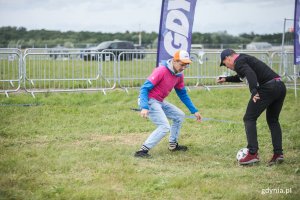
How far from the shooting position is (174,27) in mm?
9469

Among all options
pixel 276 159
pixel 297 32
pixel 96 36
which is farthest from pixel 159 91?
pixel 96 36

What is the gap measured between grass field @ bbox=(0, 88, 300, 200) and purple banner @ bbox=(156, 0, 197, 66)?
5.93ft

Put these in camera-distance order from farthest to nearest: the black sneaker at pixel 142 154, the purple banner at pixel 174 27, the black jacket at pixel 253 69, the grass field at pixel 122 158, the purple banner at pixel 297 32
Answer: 1. the purple banner at pixel 297 32
2. the purple banner at pixel 174 27
3. the black sneaker at pixel 142 154
4. the black jacket at pixel 253 69
5. the grass field at pixel 122 158

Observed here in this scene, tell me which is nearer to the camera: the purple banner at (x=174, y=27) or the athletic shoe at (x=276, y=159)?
the athletic shoe at (x=276, y=159)

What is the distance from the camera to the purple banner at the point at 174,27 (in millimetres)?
9352

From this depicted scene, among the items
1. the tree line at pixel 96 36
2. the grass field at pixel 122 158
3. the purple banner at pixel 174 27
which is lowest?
the grass field at pixel 122 158

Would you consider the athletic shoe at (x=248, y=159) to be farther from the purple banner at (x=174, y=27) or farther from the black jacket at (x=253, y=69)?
the purple banner at (x=174, y=27)

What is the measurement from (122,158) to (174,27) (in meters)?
3.40

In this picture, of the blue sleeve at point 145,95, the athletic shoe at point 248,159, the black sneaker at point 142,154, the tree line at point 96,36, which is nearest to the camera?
the athletic shoe at point 248,159

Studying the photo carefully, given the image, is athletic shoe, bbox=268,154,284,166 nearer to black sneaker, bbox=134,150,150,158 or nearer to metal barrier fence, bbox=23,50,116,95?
black sneaker, bbox=134,150,150,158

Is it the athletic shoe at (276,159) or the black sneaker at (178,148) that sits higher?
the athletic shoe at (276,159)

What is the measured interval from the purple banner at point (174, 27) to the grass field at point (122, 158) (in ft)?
5.93

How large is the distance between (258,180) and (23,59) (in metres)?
9.68

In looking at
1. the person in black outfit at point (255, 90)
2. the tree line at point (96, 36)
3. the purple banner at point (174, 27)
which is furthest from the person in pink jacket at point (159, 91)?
the tree line at point (96, 36)
